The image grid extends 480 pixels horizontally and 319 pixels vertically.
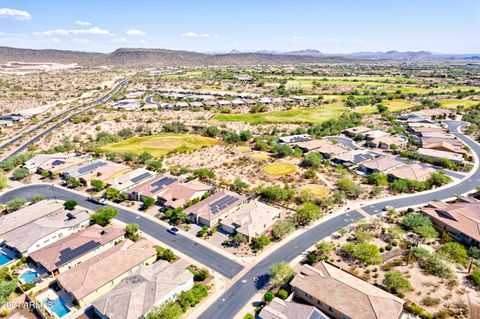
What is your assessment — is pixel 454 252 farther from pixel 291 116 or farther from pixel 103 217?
pixel 291 116

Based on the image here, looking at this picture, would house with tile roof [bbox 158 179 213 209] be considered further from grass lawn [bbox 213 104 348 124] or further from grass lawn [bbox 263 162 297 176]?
grass lawn [bbox 213 104 348 124]

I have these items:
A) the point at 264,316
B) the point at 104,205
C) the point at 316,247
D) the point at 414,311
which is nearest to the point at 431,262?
the point at 414,311

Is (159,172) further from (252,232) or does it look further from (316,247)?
(316,247)

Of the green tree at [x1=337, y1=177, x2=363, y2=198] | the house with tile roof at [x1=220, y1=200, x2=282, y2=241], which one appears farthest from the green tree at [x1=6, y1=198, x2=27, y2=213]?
the green tree at [x1=337, y1=177, x2=363, y2=198]

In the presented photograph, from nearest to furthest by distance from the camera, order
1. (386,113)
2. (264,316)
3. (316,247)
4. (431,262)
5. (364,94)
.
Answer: (264,316)
(431,262)
(316,247)
(386,113)
(364,94)

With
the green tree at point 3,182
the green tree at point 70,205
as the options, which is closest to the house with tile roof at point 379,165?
the green tree at point 70,205

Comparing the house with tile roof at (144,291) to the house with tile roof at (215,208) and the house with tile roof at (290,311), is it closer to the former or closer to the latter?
the house with tile roof at (290,311)

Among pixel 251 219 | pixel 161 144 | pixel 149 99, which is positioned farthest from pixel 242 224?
pixel 149 99
